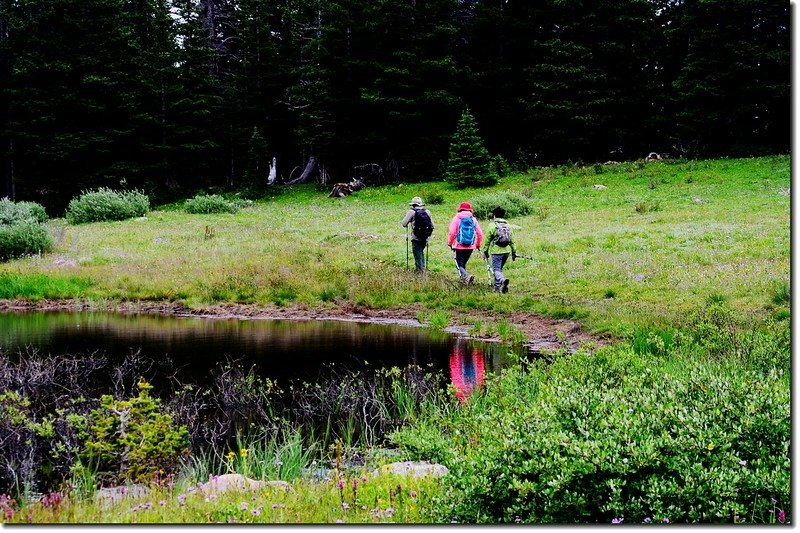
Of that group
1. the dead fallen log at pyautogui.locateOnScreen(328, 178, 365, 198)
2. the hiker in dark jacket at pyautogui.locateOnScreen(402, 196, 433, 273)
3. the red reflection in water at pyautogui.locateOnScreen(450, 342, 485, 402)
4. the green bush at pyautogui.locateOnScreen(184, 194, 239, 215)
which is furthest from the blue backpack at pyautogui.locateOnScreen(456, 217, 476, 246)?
the dead fallen log at pyautogui.locateOnScreen(328, 178, 365, 198)

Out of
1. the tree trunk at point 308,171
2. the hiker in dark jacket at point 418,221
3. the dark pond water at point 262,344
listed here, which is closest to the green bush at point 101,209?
the tree trunk at point 308,171

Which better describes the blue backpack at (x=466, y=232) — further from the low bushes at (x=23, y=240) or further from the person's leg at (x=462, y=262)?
the low bushes at (x=23, y=240)

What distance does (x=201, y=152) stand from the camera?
57.3 metres

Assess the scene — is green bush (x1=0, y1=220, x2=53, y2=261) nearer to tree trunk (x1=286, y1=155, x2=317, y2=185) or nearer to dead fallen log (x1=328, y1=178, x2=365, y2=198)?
dead fallen log (x1=328, y1=178, x2=365, y2=198)

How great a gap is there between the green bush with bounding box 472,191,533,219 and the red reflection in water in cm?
1865

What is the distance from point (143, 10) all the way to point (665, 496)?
60.9 metres

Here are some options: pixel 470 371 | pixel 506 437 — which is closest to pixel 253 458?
Answer: pixel 506 437

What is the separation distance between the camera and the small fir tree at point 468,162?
4350cm

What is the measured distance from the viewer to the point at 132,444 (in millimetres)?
7059

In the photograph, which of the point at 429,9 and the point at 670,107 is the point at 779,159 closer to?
the point at 670,107

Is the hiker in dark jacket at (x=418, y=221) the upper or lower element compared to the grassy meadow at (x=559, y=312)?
upper

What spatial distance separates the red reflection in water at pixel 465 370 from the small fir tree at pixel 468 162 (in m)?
29.9

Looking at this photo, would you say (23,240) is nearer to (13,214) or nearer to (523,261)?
(13,214)

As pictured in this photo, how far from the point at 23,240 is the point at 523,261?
16785 millimetres
